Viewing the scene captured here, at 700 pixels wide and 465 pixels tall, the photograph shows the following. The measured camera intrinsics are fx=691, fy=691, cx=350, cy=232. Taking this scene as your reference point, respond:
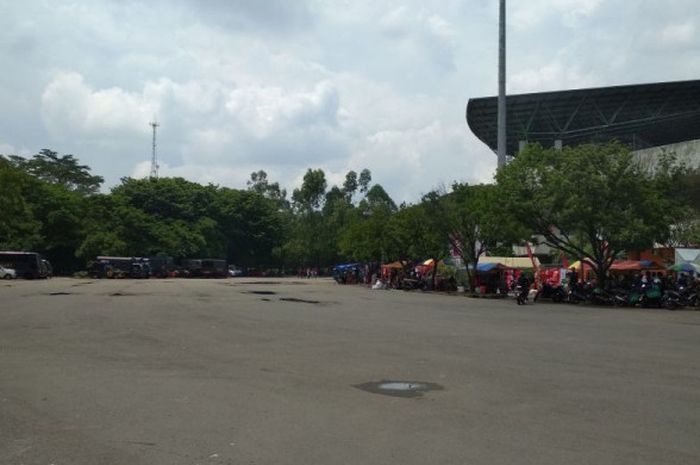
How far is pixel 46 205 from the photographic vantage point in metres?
74.8

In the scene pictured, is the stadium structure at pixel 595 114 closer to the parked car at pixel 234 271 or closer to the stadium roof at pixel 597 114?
the stadium roof at pixel 597 114

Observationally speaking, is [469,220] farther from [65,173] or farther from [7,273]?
[65,173]

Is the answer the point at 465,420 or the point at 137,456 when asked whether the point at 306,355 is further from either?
the point at 137,456

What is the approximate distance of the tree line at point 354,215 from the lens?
33.9m

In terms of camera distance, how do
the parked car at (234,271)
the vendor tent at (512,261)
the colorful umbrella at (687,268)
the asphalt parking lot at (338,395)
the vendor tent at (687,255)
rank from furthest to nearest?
the parked car at (234,271)
the vendor tent at (512,261)
the vendor tent at (687,255)
the colorful umbrella at (687,268)
the asphalt parking lot at (338,395)

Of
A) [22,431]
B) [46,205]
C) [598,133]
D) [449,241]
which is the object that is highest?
[598,133]

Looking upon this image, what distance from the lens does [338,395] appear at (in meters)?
9.14

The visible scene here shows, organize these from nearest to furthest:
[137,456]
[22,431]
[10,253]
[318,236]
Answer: [137,456]
[22,431]
[10,253]
[318,236]

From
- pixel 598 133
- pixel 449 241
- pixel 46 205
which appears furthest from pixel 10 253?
pixel 598 133

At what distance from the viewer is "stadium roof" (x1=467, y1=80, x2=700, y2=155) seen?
64.3m

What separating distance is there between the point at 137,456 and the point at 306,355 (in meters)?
6.82

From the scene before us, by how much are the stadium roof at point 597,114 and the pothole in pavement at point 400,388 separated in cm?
5978

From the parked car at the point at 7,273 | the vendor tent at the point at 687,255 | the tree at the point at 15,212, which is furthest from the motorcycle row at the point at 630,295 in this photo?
the parked car at the point at 7,273

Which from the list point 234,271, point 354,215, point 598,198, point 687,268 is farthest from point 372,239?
point 234,271
